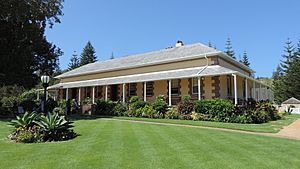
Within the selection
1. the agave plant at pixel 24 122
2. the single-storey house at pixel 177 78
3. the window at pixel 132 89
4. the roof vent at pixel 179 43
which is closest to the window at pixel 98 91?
the single-storey house at pixel 177 78

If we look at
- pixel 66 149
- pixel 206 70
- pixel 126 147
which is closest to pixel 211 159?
pixel 126 147

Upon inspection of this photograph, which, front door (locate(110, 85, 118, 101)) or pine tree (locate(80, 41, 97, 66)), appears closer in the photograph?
front door (locate(110, 85, 118, 101))

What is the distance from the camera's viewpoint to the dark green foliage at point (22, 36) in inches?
847

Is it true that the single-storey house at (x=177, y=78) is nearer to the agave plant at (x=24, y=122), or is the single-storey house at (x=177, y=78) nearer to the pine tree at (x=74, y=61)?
the agave plant at (x=24, y=122)

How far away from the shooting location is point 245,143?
28.9 feet

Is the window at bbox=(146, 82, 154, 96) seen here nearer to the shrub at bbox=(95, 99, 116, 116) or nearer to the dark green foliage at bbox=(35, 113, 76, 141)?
the shrub at bbox=(95, 99, 116, 116)

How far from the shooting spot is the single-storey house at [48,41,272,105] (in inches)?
837

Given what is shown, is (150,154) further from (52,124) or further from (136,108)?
(136,108)

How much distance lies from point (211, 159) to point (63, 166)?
3.54m

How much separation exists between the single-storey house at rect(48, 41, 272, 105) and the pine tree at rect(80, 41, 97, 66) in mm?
39305

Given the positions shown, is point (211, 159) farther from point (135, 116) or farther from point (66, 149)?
point (135, 116)

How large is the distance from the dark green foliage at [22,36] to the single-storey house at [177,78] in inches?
254

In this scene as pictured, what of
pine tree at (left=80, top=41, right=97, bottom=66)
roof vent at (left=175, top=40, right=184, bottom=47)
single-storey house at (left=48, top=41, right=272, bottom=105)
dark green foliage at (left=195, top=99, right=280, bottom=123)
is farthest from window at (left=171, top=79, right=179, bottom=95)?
pine tree at (left=80, top=41, right=97, bottom=66)

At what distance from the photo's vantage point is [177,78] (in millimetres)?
21281
